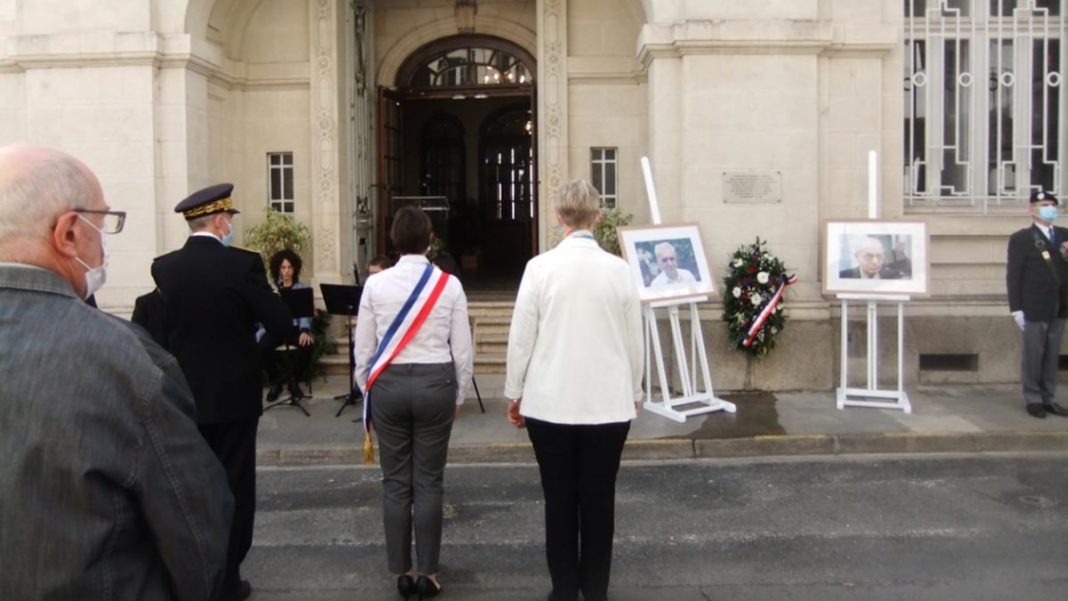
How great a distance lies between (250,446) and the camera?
16.3 ft

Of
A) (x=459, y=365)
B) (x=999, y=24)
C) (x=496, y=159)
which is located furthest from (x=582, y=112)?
(x=496, y=159)

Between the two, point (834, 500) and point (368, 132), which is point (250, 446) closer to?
point (834, 500)

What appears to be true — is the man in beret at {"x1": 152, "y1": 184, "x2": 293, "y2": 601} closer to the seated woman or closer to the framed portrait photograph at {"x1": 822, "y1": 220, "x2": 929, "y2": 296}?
the seated woman

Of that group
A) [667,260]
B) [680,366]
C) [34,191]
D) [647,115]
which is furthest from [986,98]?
[34,191]

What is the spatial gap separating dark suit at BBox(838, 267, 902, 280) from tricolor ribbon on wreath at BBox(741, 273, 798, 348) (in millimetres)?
534

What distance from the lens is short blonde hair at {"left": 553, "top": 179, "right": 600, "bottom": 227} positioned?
4.79 metres

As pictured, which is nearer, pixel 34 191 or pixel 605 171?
pixel 34 191

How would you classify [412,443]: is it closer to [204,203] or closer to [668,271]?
[204,203]

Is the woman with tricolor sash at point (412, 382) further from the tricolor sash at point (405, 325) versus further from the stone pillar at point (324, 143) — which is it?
the stone pillar at point (324, 143)

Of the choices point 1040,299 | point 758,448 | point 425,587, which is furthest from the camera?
point 1040,299

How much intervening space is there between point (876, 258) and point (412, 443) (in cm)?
605

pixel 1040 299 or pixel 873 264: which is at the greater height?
pixel 873 264

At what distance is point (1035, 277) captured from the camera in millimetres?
9133

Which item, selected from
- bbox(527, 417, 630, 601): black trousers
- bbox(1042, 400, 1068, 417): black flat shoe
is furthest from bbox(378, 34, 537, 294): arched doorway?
bbox(527, 417, 630, 601): black trousers
